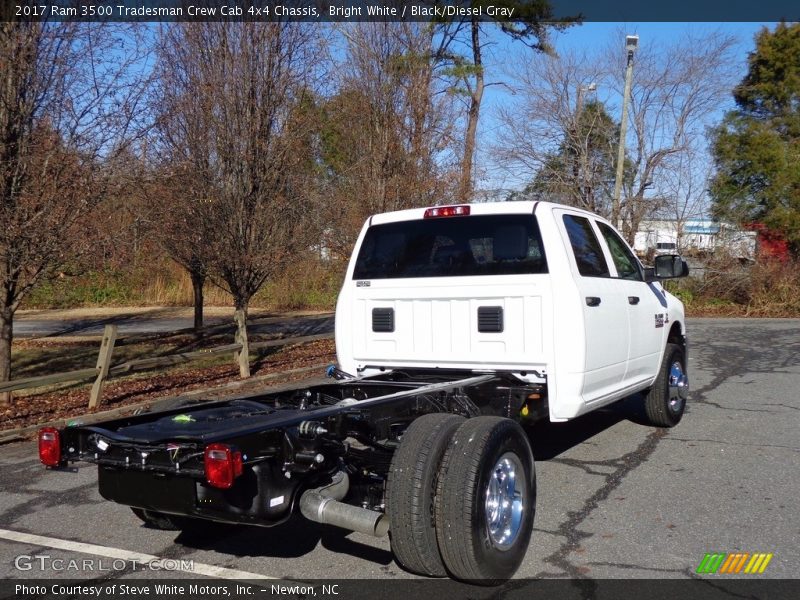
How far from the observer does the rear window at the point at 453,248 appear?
6.03m

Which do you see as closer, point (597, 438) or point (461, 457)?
point (461, 457)

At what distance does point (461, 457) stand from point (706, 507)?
7.95 feet

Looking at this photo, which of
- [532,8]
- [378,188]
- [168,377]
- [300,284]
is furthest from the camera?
[300,284]

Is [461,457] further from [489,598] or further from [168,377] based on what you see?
[168,377]

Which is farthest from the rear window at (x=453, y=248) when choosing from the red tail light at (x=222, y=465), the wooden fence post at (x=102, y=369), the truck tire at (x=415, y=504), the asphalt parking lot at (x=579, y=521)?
the wooden fence post at (x=102, y=369)

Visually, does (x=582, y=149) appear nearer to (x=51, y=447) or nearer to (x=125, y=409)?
(x=125, y=409)

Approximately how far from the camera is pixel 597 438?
25.6ft

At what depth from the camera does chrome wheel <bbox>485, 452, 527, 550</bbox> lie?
14.5ft

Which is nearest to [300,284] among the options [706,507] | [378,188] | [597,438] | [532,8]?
[532,8]

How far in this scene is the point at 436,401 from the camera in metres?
5.01

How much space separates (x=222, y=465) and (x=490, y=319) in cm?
281

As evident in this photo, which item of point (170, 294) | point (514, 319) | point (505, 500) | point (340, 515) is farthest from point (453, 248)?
point (170, 294)

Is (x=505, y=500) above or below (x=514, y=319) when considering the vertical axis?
below

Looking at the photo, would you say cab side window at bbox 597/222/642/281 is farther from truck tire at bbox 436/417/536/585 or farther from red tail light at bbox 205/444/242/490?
red tail light at bbox 205/444/242/490
